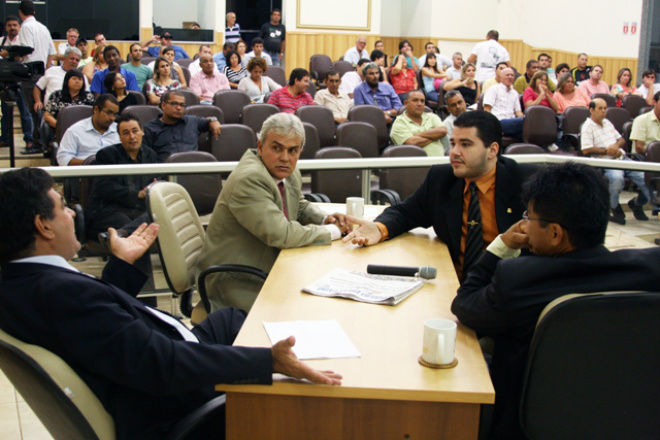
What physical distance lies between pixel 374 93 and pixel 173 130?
3.41 meters

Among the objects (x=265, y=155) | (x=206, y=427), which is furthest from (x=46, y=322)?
(x=265, y=155)

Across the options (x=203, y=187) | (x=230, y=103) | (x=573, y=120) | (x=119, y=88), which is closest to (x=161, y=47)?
(x=230, y=103)

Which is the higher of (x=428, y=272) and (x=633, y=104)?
(x=633, y=104)

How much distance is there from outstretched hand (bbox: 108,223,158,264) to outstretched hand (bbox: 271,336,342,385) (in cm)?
73

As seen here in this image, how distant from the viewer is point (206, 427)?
1.79 m

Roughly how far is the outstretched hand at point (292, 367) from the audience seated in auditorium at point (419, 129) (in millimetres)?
4458

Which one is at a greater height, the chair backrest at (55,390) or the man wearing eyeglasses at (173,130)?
the man wearing eyeglasses at (173,130)

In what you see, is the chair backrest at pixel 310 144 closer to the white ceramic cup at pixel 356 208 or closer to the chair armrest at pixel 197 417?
the white ceramic cup at pixel 356 208

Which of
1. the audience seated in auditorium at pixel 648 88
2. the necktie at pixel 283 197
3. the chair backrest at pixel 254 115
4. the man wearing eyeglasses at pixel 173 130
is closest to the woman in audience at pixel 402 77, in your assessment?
the audience seated in auditorium at pixel 648 88

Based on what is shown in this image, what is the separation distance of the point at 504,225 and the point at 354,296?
0.88 metres

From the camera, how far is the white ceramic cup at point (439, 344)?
5.49 ft

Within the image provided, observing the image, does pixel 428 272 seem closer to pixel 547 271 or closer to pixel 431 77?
pixel 547 271

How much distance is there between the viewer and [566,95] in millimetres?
8445

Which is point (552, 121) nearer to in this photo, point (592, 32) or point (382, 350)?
point (382, 350)
